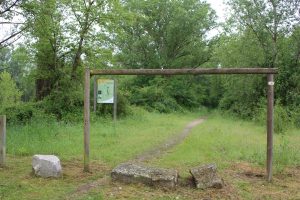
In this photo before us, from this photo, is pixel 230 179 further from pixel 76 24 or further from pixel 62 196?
pixel 76 24

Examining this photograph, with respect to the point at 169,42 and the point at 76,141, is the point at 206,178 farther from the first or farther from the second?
the point at 169,42

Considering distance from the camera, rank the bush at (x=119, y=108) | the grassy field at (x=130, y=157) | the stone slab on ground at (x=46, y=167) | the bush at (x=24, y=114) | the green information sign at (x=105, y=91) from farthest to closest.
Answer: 1. the bush at (x=119, y=108)
2. the bush at (x=24, y=114)
3. the green information sign at (x=105, y=91)
4. the stone slab on ground at (x=46, y=167)
5. the grassy field at (x=130, y=157)

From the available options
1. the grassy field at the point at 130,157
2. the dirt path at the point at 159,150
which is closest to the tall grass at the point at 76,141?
the grassy field at the point at 130,157

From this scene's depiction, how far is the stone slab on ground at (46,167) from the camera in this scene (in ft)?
25.9

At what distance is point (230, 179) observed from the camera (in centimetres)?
805

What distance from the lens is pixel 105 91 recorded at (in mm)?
16562

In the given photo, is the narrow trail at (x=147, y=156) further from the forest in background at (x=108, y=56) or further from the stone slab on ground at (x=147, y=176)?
the forest in background at (x=108, y=56)

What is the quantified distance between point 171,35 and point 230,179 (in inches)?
1365

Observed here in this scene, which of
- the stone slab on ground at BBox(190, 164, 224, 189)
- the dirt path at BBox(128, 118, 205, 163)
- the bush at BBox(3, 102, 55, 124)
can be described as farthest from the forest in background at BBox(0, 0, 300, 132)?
the stone slab on ground at BBox(190, 164, 224, 189)

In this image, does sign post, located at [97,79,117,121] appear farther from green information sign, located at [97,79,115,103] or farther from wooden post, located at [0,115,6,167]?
wooden post, located at [0,115,6,167]

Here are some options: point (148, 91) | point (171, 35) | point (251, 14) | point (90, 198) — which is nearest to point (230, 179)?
point (90, 198)

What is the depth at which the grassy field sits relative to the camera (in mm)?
6938

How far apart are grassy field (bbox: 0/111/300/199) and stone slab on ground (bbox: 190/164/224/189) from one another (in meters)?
0.18

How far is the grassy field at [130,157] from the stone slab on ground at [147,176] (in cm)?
17
